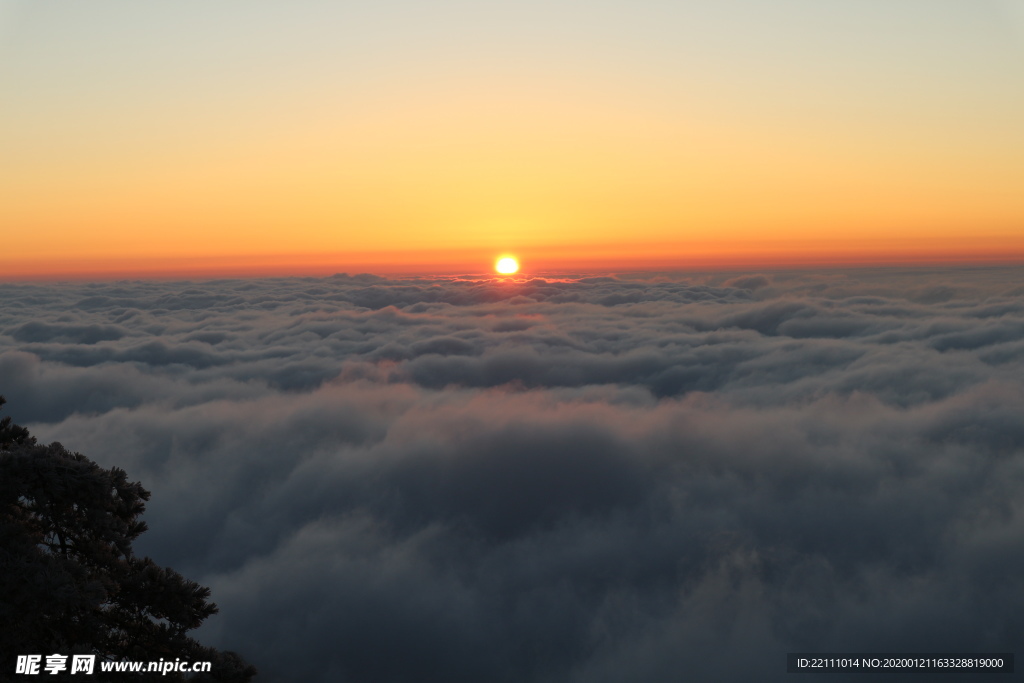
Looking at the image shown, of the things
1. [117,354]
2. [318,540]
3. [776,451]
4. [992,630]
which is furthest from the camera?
[117,354]

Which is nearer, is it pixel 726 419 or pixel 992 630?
pixel 992 630

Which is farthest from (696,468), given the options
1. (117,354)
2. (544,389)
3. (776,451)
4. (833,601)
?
(117,354)

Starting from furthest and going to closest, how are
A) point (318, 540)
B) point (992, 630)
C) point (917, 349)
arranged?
point (917, 349)
point (318, 540)
point (992, 630)

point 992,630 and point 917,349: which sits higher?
point 917,349

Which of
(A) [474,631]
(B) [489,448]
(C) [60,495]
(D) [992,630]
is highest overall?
(C) [60,495]

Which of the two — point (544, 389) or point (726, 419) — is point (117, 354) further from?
point (726, 419)

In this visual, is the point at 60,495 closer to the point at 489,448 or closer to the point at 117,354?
the point at 489,448
